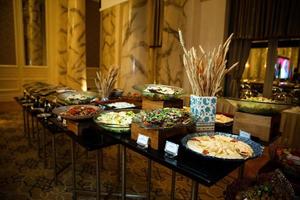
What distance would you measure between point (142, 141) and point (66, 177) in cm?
149

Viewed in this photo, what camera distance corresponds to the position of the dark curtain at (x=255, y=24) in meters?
3.47

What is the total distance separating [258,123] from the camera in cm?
103

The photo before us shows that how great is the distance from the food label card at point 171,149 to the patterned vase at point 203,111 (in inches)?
11.0

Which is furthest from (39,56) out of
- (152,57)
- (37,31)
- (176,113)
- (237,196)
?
(237,196)

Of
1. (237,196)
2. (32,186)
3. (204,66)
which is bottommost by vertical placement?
(32,186)

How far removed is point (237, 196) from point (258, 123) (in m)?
0.38

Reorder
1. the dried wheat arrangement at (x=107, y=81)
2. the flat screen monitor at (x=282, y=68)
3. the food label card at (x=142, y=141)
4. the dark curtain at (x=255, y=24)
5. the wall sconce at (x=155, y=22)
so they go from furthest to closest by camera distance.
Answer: the wall sconce at (x=155, y=22), the flat screen monitor at (x=282, y=68), the dark curtain at (x=255, y=24), the dried wheat arrangement at (x=107, y=81), the food label card at (x=142, y=141)

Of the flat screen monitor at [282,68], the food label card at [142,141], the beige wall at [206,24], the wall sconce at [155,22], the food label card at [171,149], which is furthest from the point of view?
the wall sconce at [155,22]

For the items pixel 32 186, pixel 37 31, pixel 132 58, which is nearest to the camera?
pixel 32 186

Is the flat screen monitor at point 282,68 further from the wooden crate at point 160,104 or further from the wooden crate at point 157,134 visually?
the wooden crate at point 157,134

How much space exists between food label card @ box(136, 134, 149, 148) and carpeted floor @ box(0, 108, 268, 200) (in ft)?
3.52

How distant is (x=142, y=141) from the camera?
924 mm

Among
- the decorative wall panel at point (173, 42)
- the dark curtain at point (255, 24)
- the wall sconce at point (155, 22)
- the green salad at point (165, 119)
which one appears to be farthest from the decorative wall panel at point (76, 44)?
the green salad at point (165, 119)

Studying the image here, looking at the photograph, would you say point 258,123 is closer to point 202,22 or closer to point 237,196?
point 237,196
